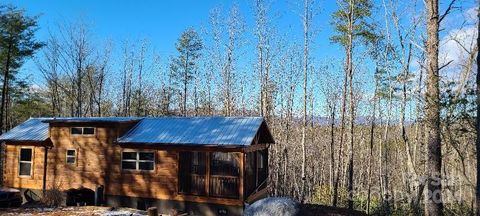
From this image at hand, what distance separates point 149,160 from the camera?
15.9 metres

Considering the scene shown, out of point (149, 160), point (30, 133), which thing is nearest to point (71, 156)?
point (30, 133)

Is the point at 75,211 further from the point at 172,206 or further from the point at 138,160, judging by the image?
the point at 172,206

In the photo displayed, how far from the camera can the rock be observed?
Answer: 11.5 meters

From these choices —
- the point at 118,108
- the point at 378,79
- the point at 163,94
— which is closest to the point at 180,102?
the point at 163,94

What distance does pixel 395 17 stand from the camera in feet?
63.9

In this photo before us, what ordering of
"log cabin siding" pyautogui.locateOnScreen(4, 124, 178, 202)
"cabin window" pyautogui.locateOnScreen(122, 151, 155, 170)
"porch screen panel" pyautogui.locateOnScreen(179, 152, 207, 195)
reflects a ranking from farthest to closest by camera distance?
"cabin window" pyautogui.locateOnScreen(122, 151, 155, 170) → "log cabin siding" pyautogui.locateOnScreen(4, 124, 178, 202) → "porch screen panel" pyautogui.locateOnScreen(179, 152, 207, 195)

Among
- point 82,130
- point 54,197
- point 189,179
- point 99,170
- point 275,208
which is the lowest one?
point 54,197

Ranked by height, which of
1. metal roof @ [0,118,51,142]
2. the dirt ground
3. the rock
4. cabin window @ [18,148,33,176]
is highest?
metal roof @ [0,118,51,142]

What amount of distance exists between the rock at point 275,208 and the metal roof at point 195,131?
2.73 m

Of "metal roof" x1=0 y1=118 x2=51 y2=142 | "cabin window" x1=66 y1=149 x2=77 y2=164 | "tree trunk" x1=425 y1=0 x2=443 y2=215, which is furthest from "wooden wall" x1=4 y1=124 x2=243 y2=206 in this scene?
"tree trunk" x1=425 y1=0 x2=443 y2=215

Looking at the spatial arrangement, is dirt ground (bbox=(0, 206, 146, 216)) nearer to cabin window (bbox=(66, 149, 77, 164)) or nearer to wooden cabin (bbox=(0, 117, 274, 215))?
wooden cabin (bbox=(0, 117, 274, 215))

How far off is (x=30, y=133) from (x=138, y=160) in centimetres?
668

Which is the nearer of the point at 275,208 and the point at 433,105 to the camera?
the point at 433,105

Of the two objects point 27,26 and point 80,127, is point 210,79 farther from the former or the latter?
point 80,127
